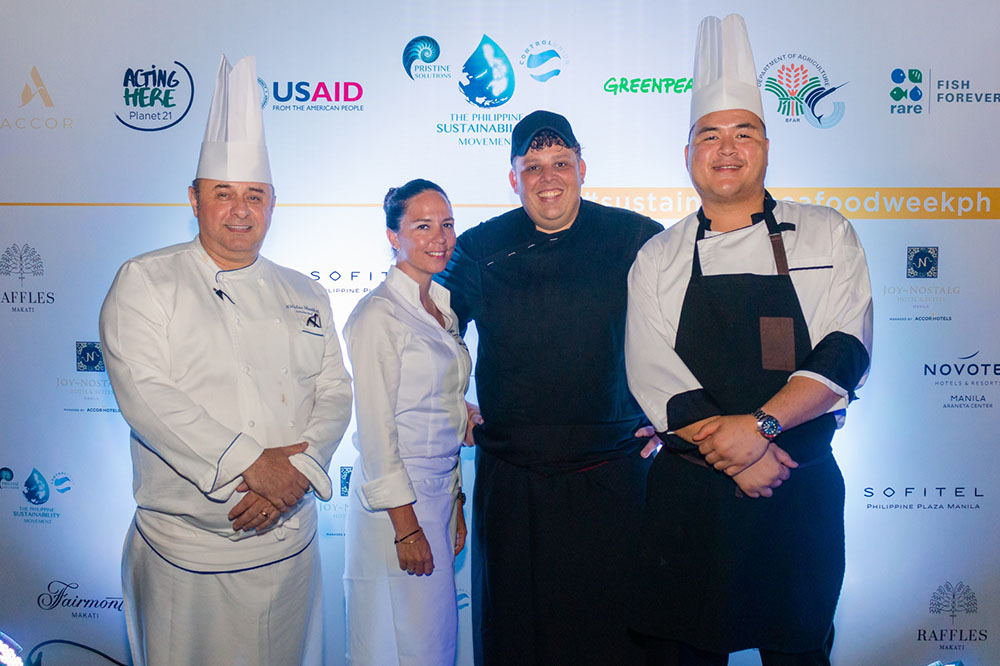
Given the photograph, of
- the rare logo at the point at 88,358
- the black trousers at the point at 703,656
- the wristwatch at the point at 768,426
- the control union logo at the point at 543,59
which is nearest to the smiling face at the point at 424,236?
the control union logo at the point at 543,59

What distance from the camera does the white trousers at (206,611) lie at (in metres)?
1.89

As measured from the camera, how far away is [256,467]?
1.83 metres

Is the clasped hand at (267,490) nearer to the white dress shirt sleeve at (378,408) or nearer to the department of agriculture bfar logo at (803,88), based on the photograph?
the white dress shirt sleeve at (378,408)

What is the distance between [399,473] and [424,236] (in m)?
0.73

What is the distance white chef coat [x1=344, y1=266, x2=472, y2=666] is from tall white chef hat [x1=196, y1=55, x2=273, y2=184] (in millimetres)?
511

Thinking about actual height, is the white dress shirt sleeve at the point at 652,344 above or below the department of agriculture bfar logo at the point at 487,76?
below

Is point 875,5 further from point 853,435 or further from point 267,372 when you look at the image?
point 267,372

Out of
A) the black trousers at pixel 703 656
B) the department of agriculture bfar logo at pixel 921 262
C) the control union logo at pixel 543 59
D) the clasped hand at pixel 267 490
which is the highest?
the control union logo at pixel 543 59

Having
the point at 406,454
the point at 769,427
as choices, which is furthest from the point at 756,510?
the point at 406,454

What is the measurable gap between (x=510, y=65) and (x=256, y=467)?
1.93 metres

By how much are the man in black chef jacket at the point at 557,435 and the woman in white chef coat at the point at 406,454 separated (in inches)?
5.2

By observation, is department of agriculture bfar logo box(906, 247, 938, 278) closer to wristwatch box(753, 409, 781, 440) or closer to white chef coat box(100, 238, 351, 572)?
wristwatch box(753, 409, 781, 440)

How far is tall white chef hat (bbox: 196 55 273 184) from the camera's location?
1.98 m

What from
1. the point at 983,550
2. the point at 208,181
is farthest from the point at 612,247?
the point at 983,550
